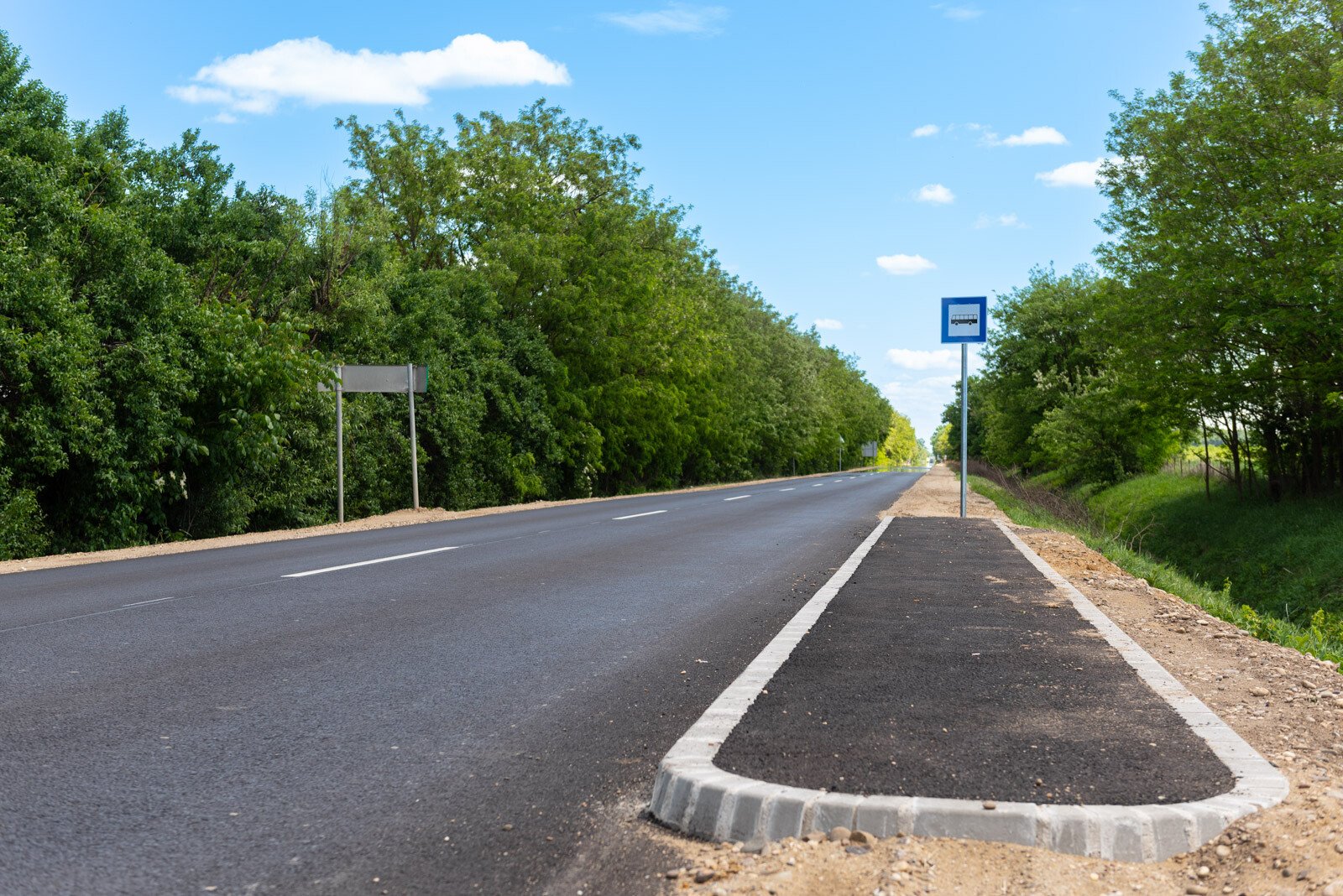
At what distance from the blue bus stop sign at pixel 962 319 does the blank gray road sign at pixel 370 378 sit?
11.0 metres

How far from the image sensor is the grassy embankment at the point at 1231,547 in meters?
11.6

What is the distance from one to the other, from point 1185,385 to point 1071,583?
1735 cm

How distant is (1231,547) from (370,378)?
2062 centimetres

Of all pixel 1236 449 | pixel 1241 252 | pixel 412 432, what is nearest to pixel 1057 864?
pixel 412 432

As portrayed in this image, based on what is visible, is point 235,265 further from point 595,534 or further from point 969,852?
point 969,852

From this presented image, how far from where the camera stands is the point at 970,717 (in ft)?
13.8

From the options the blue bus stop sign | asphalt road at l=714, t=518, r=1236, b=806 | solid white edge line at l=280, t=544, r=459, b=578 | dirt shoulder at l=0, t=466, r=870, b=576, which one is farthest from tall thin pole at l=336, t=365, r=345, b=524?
asphalt road at l=714, t=518, r=1236, b=806

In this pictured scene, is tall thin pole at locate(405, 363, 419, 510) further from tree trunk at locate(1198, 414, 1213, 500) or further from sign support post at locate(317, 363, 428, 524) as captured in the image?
tree trunk at locate(1198, 414, 1213, 500)

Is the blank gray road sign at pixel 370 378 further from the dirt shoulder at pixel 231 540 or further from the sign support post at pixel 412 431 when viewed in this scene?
the dirt shoulder at pixel 231 540

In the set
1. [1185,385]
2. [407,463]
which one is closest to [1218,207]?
[1185,385]

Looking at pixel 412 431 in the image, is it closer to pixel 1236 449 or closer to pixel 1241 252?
pixel 1241 252

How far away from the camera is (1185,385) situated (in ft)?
79.5

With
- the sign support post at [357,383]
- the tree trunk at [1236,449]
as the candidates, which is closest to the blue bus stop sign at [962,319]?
the sign support post at [357,383]

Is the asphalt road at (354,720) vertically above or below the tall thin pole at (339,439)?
below
